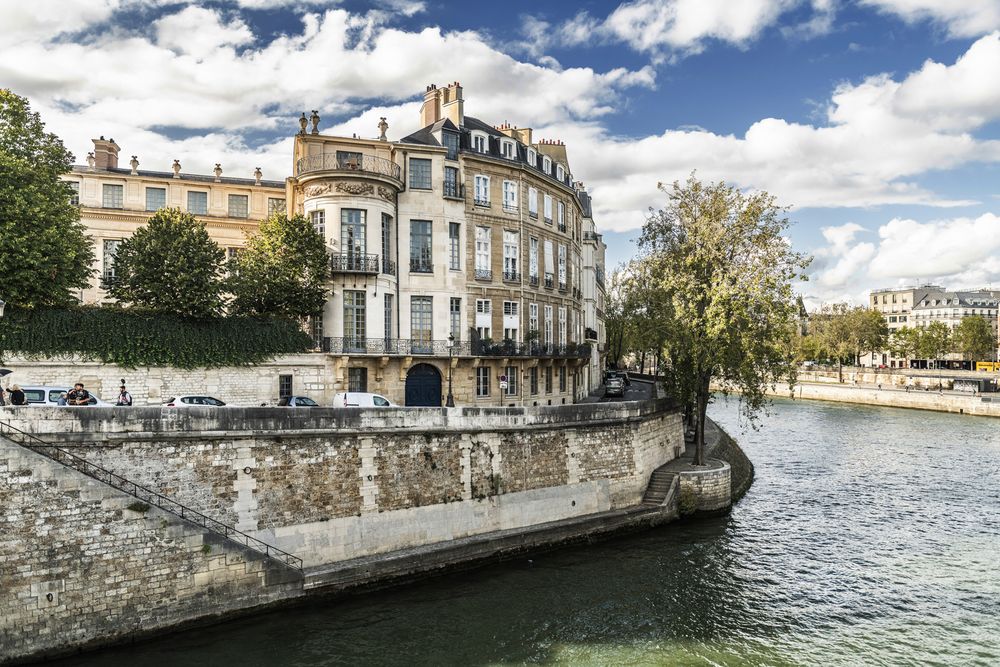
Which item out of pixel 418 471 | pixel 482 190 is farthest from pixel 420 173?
pixel 418 471

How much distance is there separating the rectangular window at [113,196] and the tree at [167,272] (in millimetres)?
13821

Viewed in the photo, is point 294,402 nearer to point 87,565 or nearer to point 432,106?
point 87,565

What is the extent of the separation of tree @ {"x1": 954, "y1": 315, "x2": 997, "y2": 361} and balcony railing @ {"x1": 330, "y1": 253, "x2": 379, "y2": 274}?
319 ft

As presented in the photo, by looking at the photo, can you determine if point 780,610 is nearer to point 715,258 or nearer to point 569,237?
point 715,258

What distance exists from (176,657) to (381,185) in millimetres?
20719

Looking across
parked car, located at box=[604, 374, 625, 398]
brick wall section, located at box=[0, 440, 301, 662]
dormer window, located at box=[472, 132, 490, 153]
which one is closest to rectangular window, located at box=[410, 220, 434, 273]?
dormer window, located at box=[472, 132, 490, 153]

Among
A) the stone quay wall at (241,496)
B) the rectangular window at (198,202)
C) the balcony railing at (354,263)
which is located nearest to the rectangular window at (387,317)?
the balcony railing at (354,263)

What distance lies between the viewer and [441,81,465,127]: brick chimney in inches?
1310

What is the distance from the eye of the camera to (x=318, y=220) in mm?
28734

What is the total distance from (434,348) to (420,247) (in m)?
4.87

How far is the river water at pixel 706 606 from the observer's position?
1402 cm

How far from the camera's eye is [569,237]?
128 ft

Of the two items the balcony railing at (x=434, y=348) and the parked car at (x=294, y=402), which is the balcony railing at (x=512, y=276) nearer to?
the balcony railing at (x=434, y=348)

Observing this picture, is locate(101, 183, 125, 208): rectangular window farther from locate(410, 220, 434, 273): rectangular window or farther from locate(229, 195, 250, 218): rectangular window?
locate(410, 220, 434, 273): rectangular window
